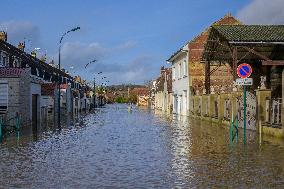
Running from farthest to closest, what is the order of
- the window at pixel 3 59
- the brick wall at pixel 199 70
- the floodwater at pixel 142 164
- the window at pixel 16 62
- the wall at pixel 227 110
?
the brick wall at pixel 199 70, the window at pixel 16 62, the window at pixel 3 59, the wall at pixel 227 110, the floodwater at pixel 142 164

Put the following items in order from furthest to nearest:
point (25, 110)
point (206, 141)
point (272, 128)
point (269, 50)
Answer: point (269, 50)
point (25, 110)
point (272, 128)
point (206, 141)

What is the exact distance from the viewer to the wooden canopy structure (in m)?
33.7

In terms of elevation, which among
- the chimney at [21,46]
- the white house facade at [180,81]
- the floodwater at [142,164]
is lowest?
the floodwater at [142,164]

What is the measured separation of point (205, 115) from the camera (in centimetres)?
4272

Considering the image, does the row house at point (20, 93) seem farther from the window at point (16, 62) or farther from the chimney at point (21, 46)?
the chimney at point (21, 46)

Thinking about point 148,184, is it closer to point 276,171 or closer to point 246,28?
point 276,171

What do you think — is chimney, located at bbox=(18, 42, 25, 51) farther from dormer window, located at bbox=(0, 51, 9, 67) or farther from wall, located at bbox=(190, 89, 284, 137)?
wall, located at bbox=(190, 89, 284, 137)

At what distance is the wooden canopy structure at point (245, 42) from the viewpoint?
3372 cm

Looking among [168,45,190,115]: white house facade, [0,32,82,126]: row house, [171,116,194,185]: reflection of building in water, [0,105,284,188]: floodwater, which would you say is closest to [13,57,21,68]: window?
[0,32,82,126]: row house

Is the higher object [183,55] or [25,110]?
[183,55]

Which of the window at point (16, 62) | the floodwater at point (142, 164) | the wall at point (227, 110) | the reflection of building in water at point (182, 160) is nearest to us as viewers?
the floodwater at point (142, 164)

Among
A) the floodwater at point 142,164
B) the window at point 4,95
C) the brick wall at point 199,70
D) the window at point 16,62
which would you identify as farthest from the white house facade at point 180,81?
the floodwater at point 142,164

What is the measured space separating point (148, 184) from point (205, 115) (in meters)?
32.4

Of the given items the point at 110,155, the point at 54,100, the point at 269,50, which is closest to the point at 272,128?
the point at 110,155
